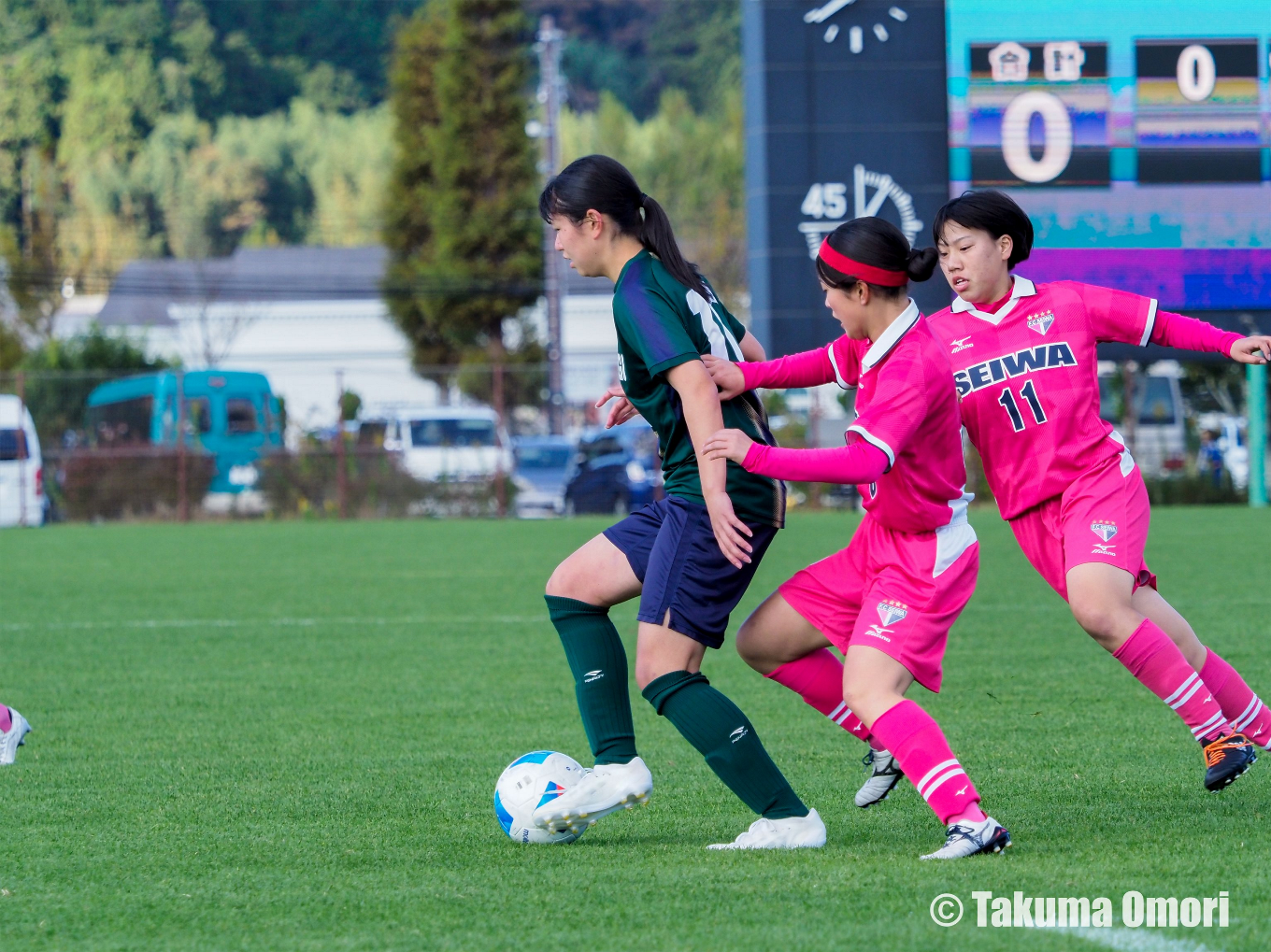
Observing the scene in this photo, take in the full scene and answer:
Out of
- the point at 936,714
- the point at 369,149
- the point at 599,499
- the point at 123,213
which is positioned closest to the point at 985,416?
the point at 936,714

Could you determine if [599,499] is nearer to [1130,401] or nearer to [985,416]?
[1130,401]

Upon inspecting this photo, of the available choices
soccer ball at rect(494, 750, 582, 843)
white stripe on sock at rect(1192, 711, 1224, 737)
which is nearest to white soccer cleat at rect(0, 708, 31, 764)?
soccer ball at rect(494, 750, 582, 843)

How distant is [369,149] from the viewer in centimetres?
6550

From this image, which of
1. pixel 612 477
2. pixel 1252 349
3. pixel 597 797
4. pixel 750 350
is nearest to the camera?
pixel 597 797

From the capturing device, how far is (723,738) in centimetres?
361

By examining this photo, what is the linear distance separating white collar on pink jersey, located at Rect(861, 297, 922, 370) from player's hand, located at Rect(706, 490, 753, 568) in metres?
0.51

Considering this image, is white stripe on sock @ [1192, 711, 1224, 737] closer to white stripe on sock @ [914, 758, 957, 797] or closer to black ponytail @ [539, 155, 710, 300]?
white stripe on sock @ [914, 758, 957, 797]

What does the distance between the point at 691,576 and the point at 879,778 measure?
34.7 inches

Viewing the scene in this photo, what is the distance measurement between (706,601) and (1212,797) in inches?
61.9

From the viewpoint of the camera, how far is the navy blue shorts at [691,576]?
3.58 metres

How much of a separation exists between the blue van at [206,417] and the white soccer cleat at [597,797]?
1844cm

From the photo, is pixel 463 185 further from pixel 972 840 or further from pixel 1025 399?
pixel 972 840

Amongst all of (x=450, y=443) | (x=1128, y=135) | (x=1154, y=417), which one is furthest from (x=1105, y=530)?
(x=450, y=443)

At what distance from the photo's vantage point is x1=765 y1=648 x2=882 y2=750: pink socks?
3949 mm
